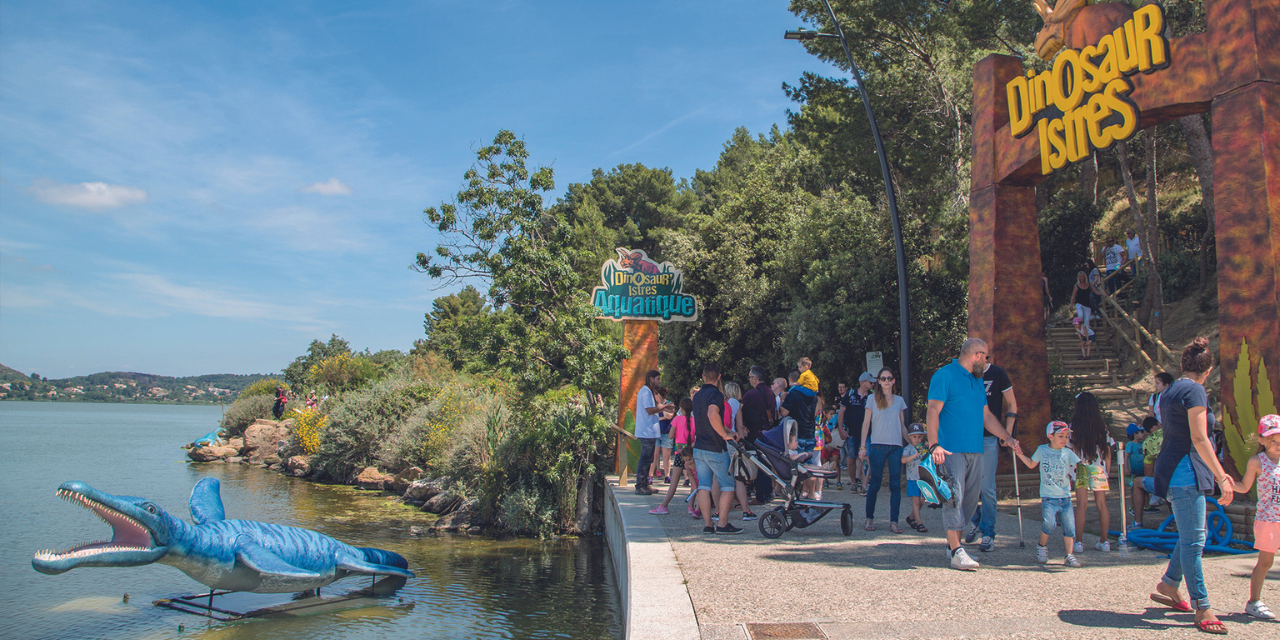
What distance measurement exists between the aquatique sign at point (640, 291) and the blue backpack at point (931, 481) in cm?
950

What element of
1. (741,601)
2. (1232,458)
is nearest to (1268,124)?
(1232,458)

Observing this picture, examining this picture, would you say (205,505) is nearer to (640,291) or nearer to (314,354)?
(640,291)

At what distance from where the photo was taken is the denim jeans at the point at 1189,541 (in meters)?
4.39

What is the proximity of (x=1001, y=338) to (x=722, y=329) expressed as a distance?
11654 millimetres

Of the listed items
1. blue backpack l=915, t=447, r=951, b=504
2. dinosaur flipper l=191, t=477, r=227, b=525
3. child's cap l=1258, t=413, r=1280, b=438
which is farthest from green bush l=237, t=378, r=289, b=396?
child's cap l=1258, t=413, r=1280, b=438

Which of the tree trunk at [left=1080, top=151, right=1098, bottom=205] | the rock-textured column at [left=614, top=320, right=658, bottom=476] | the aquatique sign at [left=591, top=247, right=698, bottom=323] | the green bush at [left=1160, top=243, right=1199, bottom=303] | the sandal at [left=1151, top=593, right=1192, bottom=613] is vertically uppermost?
the tree trunk at [left=1080, top=151, right=1098, bottom=205]

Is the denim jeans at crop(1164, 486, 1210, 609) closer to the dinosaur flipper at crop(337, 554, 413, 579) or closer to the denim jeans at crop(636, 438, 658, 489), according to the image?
the denim jeans at crop(636, 438, 658, 489)

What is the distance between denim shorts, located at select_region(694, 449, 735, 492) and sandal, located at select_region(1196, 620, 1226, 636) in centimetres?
411

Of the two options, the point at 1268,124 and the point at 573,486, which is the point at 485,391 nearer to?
the point at 573,486

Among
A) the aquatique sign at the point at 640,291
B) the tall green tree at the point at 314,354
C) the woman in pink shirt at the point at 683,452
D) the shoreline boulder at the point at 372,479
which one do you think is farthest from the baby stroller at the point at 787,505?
the tall green tree at the point at 314,354

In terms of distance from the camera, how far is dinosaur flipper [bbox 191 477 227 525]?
7.82 m

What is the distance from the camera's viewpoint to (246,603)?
338 inches

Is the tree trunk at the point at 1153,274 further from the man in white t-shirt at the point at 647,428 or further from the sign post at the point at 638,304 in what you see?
the man in white t-shirt at the point at 647,428

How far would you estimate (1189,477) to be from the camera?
4.63 meters
